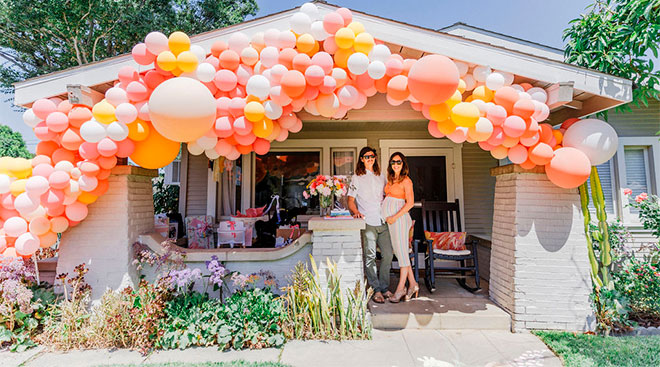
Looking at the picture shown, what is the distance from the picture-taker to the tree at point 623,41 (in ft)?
11.8

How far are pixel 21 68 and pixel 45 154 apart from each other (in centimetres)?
929

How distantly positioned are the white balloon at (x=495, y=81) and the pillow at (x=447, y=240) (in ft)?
6.75

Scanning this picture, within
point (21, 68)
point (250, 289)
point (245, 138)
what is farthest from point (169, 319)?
point (21, 68)

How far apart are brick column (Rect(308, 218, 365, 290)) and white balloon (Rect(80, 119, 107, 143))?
2.08 m

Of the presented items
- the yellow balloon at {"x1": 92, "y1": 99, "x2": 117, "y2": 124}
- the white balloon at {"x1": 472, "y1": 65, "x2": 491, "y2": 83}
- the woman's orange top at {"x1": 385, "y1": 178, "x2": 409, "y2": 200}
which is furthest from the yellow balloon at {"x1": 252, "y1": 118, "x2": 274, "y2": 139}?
the white balloon at {"x1": 472, "y1": 65, "x2": 491, "y2": 83}

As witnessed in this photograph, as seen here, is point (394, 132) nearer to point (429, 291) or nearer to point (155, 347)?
point (429, 291)

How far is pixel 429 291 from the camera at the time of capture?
13.3 ft

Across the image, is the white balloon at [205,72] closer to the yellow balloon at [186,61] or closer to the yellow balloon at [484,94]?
the yellow balloon at [186,61]

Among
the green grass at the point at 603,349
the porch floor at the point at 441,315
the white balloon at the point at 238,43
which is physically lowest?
the green grass at the point at 603,349

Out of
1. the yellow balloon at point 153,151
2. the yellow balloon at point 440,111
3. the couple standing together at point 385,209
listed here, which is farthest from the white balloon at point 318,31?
the yellow balloon at point 153,151

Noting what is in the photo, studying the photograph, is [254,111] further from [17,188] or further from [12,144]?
[12,144]

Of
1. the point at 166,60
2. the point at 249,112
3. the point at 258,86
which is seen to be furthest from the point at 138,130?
the point at 258,86

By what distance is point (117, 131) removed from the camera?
2736mm

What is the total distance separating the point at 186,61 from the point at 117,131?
87 cm
